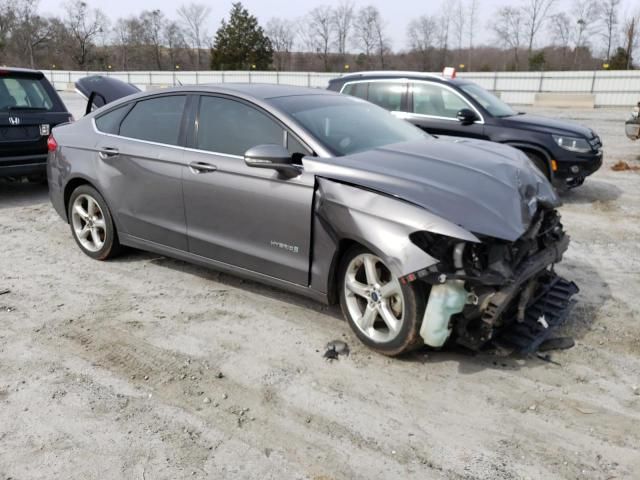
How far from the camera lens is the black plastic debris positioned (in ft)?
12.0

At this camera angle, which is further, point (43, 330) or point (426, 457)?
point (43, 330)

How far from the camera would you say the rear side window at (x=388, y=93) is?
8.44 m

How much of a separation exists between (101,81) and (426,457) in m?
7.76

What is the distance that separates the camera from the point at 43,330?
4078 millimetres

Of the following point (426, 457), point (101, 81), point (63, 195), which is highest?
point (101, 81)

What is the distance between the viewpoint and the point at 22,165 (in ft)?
25.0

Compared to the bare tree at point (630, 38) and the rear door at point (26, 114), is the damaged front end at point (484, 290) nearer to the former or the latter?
the rear door at point (26, 114)

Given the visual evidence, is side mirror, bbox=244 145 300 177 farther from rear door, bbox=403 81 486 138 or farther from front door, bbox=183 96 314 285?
rear door, bbox=403 81 486 138

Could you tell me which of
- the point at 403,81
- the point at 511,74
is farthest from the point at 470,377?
the point at 511,74

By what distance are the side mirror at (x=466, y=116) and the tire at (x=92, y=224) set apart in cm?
495

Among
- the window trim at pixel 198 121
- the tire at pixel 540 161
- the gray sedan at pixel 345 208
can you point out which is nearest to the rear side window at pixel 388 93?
the tire at pixel 540 161

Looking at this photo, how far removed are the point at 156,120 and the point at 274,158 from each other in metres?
1.62

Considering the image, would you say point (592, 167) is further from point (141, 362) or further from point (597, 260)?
point (141, 362)

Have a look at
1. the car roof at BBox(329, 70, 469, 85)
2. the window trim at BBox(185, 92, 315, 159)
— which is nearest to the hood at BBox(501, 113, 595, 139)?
the car roof at BBox(329, 70, 469, 85)
